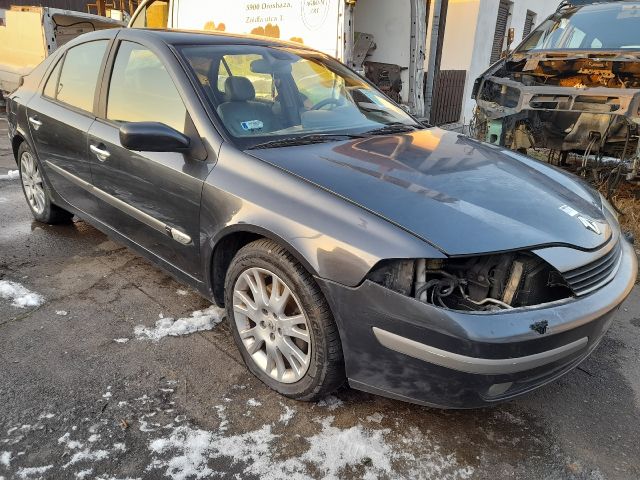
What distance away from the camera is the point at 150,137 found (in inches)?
92.5

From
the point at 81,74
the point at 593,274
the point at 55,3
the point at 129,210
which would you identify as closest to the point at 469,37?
the point at 81,74

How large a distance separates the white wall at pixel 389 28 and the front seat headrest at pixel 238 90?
5.12 m

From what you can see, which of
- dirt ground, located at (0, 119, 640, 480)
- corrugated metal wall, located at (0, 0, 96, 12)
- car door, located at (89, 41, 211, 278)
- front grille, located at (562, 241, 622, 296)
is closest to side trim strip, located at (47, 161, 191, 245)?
car door, located at (89, 41, 211, 278)

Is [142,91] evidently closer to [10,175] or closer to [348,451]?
[348,451]

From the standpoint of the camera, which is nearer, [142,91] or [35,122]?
[142,91]

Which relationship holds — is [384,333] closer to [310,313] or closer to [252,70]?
[310,313]

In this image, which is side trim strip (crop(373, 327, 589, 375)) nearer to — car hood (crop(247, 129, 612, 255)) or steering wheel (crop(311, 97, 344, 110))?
car hood (crop(247, 129, 612, 255))

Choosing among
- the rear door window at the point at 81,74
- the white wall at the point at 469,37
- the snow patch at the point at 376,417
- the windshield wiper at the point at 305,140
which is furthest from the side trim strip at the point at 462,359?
the white wall at the point at 469,37

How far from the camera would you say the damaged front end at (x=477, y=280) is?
1893 millimetres

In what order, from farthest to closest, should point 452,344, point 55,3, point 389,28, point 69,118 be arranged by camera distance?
1. point 55,3
2. point 389,28
3. point 69,118
4. point 452,344

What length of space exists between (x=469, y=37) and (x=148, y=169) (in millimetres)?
9069

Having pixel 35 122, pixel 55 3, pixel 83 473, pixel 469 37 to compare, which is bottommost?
pixel 83 473

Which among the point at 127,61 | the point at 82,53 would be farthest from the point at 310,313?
the point at 82,53

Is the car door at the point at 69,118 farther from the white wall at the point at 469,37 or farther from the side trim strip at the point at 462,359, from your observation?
the white wall at the point at 469,37
